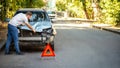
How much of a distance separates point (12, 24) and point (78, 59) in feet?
9.67

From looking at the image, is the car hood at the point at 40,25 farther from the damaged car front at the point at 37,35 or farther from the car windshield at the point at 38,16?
the car windshield at the point at 38,16

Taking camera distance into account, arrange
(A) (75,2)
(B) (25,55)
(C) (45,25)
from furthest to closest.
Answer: (A) (75,2)
(C) (45,25)
(B) (25,55)

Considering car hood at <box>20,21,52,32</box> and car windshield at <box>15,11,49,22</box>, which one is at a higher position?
car windshield at <box>15,11,49,22</box>

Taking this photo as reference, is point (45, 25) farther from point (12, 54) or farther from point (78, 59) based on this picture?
point (78, 59)

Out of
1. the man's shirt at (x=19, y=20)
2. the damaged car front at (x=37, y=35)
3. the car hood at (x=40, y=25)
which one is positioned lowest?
the damaged car front at (x=37, y=35)

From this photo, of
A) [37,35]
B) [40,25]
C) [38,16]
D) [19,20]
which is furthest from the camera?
[38,16]

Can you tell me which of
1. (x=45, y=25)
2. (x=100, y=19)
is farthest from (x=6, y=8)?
(x=45, y=25)

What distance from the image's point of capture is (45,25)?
1476 cm

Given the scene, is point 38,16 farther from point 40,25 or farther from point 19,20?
point 19,20

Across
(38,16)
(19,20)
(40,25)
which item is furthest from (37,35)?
(38,16)

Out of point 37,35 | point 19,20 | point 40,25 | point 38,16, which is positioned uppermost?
point 38,16

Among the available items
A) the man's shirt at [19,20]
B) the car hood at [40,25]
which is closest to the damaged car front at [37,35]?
the car hood at [40,25]

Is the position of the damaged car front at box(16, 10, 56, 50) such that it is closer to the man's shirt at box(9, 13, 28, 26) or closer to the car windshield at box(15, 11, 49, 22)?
the man's shirt at box(9, 13, 28, 26)

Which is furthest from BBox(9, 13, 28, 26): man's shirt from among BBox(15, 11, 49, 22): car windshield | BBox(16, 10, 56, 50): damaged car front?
BBox(15, 11, 49, 22): car windshield
